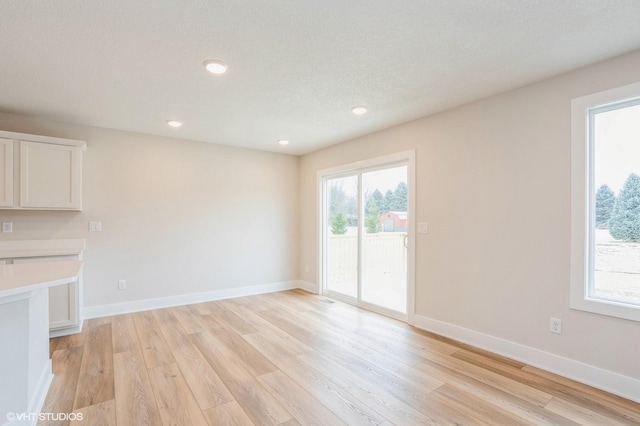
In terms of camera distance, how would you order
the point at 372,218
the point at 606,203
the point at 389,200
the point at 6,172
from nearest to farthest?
the point at 606,203 → the point at 6,172 → the point at 389,200 → the point at 372,218

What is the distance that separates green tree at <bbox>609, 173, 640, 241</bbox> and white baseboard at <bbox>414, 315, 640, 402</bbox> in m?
1.02

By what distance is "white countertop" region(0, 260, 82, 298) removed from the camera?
154 cm

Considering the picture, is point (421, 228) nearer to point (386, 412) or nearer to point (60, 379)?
point (386, 412)

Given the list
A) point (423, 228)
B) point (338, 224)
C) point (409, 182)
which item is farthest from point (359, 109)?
point (338, 224)

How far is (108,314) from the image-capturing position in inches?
160

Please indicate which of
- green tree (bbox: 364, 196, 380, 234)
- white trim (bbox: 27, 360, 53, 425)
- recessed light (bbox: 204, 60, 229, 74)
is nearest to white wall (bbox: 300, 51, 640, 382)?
green tree (bbox: 364, 196, 380, 234)

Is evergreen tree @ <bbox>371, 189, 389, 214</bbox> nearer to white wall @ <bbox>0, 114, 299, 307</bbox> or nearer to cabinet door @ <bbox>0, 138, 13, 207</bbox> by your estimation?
white wall @ <bbox>0, 114, 299, 307</bbox>

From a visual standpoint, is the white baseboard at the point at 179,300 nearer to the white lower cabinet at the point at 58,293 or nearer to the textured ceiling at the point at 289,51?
the white lower cabinet at the point at 58,293

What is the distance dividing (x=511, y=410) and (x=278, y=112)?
3303 millimetres

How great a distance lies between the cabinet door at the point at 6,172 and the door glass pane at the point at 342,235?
3958mm

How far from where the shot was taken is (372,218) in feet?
14.5

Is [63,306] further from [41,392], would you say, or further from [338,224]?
[338,224]

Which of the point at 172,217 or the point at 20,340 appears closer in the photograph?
the point at 20,340

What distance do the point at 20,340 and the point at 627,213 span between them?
4.09 metres
